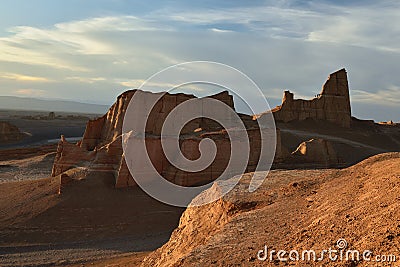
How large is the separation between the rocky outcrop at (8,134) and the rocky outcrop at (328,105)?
131 ft

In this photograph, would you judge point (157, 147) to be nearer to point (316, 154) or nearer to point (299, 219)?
point (316, 154)

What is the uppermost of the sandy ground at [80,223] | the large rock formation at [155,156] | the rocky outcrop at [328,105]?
the rocky outcrop at [328,105]

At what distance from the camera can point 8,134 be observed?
197 ft

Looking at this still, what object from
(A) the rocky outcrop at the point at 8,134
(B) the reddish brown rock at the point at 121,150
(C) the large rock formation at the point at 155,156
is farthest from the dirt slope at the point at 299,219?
(A) the rocky outcrop at the point at 8,134

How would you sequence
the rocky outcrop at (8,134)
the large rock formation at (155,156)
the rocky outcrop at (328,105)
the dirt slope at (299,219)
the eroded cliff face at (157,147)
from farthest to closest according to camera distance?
the rocky outcrop at (8,134), the rocky outcrop at (328,105), the eroded cliff face at (157,147), the large rock formation at (155,156), the dirt slope at (299,219)

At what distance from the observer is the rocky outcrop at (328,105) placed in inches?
1688

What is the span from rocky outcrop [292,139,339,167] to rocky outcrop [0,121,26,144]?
161 ft

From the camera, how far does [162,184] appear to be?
1906 centimetres

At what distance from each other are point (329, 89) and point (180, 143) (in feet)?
93.3
